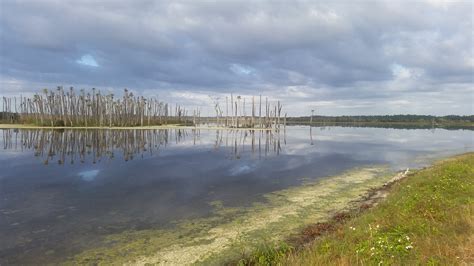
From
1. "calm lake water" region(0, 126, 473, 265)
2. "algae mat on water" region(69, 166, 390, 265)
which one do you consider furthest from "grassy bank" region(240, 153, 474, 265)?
"calm lake water" region(0, 126, 473, 265)

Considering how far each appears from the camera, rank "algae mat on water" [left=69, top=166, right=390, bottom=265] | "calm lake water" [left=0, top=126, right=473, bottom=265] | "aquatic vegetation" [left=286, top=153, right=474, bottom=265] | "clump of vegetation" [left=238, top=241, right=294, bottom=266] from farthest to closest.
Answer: "calm lake water" [left=0, top=126, right=473, bottom=265]
"algae mat on water" [left=69, top=166, right=390, bottom=265]
"clump of vegetation" [left=238, top=241, right=294, bottom=266]
"aquatic vegetation" [left=286, top=153, right=474, bottom=265]

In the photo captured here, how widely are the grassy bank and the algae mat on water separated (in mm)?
1341

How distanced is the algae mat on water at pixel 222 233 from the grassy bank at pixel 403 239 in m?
1.34

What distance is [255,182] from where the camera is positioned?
1953cm

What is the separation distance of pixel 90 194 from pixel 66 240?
6213 millimetres

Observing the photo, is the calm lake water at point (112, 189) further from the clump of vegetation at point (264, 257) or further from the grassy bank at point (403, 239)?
the grassy bank at point (403, 239)

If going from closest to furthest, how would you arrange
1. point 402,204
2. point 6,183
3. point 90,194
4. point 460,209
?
point 460,209 < point 402,204 < point 90,194 < point 6,183

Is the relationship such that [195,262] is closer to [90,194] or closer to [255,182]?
[90,194]

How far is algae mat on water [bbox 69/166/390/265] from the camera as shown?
8781 millimetres

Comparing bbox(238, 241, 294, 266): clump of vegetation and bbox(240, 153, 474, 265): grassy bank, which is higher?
bbox(240, 153, 474, 265): grassy bank

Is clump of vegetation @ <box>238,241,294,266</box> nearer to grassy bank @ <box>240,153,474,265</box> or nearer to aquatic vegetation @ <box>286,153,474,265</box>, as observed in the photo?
grassy bank @ <box>240,153,474,265</box>

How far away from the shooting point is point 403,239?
744 centimetres

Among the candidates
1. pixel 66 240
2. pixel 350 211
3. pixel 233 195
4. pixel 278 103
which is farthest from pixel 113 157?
pixel 278 103

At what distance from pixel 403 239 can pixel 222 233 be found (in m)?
5.41
